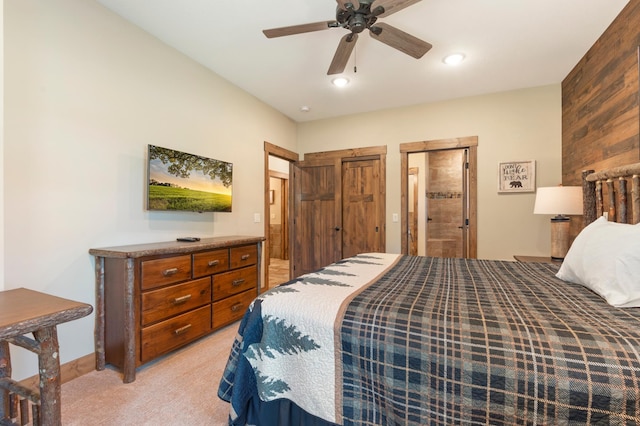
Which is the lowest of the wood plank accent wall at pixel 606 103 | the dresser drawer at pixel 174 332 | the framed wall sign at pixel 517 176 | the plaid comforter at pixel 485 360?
the dresser drawer at pixel 174 332

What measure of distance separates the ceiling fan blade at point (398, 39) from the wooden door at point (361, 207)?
219 centimetres

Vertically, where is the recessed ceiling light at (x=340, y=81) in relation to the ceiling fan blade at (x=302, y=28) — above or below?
above

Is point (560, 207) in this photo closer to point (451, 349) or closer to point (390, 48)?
point (390, 48)

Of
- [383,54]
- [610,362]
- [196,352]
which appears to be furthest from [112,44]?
[610,362]

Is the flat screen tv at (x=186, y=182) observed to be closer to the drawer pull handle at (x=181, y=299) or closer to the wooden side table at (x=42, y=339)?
the drawer pull handle at (x=181, y=299)

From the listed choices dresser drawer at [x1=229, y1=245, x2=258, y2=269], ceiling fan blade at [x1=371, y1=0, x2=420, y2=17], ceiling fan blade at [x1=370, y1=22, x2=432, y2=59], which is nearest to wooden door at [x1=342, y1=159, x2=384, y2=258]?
dresser drawer at [x1=229, y1=245, x2=258, y2=269]

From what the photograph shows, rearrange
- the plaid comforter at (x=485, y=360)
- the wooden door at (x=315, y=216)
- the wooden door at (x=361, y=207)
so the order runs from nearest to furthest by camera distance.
A: the plaid comforter at (x=485, y=360), the wooden door at (x=361, y=207), the wooden door at (x=315, y=216)

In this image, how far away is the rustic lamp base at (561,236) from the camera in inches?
112

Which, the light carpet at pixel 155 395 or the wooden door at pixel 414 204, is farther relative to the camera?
the wooden door at pixel 414 204

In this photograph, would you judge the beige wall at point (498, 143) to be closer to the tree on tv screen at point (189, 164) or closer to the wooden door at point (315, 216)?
the wooden door at point (315, 216)

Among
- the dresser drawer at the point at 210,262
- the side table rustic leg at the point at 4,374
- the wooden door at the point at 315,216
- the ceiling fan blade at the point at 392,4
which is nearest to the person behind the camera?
the side table rustic leg at the point at 4,374

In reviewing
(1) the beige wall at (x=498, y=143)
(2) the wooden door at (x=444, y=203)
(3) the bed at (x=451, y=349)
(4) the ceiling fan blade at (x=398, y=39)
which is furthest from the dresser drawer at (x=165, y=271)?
(2) the wooden door at (x=444, y=203)

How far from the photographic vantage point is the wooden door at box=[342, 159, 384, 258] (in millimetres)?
4258

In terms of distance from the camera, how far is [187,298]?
2.27 m
